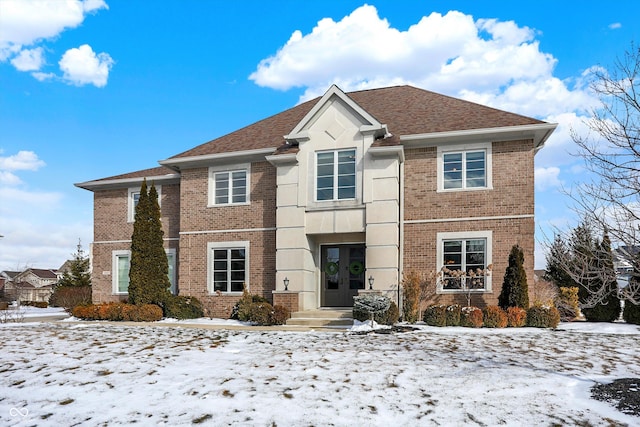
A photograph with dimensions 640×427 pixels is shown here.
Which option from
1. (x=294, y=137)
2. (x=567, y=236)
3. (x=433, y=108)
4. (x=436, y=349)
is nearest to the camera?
(x=567, y=236)

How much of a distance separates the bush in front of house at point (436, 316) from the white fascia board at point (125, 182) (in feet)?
36.1

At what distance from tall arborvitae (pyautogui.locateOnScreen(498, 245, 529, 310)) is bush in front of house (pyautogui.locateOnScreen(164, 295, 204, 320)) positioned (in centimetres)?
1010

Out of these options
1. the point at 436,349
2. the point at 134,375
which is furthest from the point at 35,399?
the point at 436,349

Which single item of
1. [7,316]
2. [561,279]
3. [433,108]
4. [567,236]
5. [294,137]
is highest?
[433,108]

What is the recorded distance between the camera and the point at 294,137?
16.9 meters

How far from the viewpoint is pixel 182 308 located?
17219mm

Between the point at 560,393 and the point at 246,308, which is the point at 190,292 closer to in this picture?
the point at 246,308

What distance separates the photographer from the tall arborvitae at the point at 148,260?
1750 cm

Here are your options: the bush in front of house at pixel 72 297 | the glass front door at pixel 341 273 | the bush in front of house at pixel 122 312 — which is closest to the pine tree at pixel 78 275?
the bush in front of house at pixel 72 297

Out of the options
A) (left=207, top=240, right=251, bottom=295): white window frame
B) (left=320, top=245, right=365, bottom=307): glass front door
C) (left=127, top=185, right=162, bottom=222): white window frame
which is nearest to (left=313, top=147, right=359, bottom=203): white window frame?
(left=320, top=245, right=365, bottom=307): glass front door

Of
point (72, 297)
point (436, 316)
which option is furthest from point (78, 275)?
point (436, 316)

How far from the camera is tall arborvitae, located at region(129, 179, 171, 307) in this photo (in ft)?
57.4

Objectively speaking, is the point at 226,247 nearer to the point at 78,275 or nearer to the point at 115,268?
the point at 115,268

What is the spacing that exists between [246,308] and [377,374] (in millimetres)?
9569
